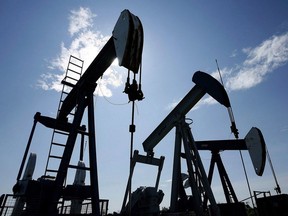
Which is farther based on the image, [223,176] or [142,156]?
[223,176]

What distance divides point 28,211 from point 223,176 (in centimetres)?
1227

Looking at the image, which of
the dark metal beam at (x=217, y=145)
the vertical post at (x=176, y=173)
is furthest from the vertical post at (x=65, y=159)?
the dark metal beam at (x=217, y=145)

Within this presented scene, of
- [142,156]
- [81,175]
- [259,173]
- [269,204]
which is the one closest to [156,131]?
[142,156]

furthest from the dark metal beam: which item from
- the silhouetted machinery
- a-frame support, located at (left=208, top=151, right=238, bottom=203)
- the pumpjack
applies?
the pumpjack

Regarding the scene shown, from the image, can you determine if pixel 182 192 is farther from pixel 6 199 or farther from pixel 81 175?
pixel 6 199

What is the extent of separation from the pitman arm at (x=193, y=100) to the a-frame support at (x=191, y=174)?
46cm

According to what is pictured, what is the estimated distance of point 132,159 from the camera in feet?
23.4

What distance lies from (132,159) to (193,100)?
157 inches

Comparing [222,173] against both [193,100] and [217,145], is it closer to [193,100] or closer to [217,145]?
[217,145]

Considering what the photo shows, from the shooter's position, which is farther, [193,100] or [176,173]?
[193,100]

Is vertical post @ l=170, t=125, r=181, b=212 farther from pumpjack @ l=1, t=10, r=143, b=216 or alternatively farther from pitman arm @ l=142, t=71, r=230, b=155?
pumpjack @ l=1, t=10, r=143, b=216

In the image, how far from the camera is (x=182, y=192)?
1245 centimetres

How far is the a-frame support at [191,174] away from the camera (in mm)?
7984

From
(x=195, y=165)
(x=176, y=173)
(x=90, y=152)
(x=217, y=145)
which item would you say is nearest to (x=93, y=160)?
(x=90, y=152)
